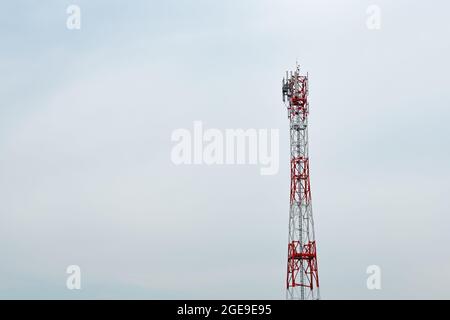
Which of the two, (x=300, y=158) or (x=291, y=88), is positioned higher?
(x=291, y=88)

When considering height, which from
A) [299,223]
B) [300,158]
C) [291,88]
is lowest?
[299,223]
